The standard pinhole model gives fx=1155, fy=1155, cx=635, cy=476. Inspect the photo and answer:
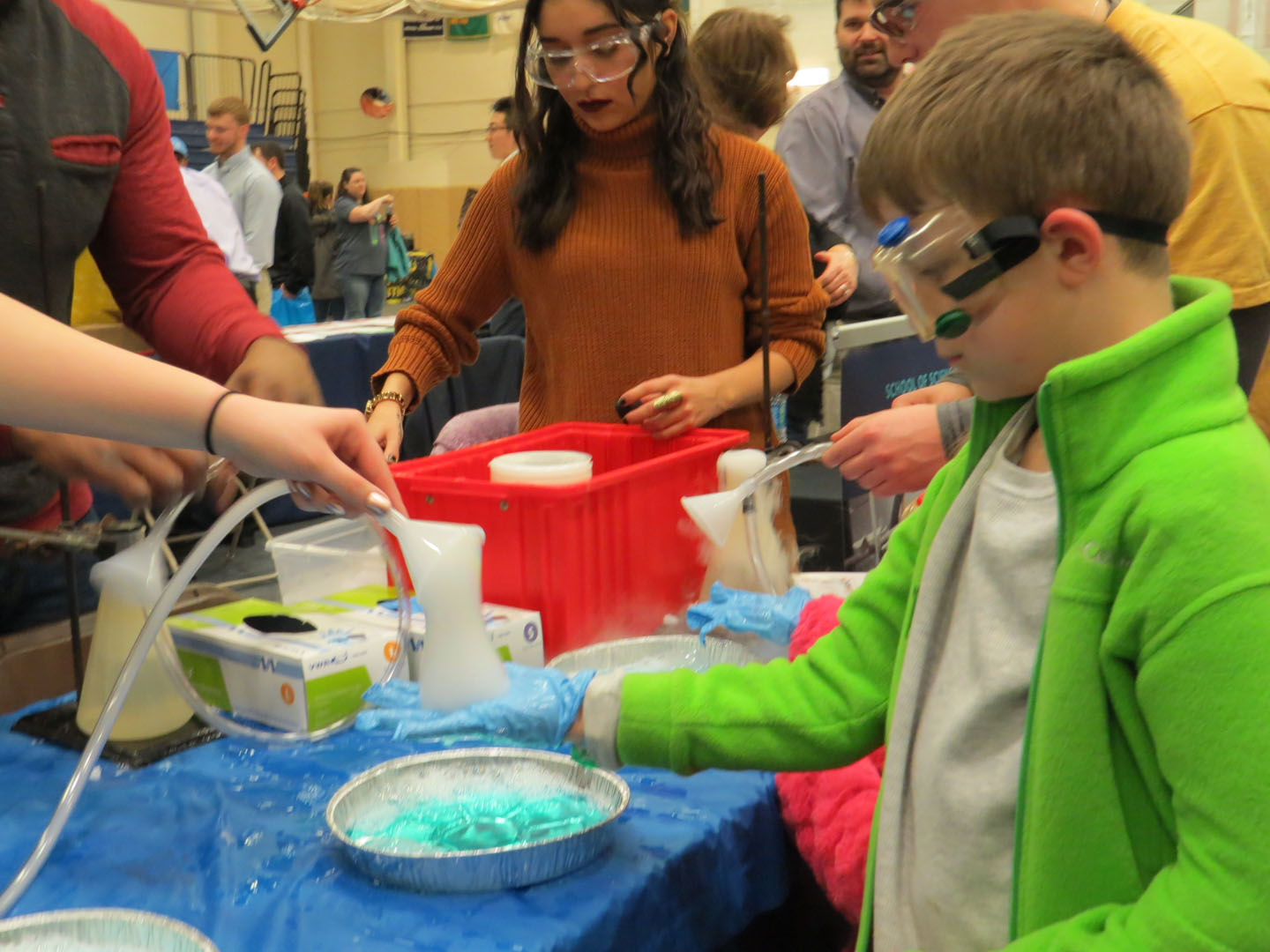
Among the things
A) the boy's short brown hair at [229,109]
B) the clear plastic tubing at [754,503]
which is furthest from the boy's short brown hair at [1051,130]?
the boy's short brown hair at [229,109]

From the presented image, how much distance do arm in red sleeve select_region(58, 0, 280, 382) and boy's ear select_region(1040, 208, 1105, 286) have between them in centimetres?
109

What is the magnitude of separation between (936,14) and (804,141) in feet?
6.27

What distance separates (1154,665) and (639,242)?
142 centimetres

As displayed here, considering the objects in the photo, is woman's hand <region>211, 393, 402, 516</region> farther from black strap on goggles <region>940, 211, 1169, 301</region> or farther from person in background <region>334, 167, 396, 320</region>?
person in background <region>334, 167, 396, 320</region>

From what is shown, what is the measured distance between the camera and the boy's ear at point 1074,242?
77cm

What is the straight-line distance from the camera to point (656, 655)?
1430 mm

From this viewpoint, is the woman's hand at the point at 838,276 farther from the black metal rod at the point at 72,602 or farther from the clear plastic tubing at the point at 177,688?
the black metal rod at the point at 72,602

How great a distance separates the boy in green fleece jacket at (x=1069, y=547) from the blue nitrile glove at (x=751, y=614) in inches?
17.8

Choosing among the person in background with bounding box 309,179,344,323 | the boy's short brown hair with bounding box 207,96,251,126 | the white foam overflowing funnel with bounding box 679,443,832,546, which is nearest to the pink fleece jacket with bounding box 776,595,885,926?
the white foam overflowing funnel with bounding box 679,443,832,546

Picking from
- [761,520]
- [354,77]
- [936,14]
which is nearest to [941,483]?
[761,520]

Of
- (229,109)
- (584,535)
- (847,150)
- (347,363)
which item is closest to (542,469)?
(584,535)

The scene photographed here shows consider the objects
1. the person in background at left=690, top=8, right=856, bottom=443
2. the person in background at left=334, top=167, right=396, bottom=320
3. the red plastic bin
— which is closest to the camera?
the red plastic bin

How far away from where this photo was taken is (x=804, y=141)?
131 inches

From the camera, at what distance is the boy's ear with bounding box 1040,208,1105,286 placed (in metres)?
0.77
